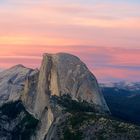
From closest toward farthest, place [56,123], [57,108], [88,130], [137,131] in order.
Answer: [137,131]
[88,130]
[56,123]
[57,108]

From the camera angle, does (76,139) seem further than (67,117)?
No

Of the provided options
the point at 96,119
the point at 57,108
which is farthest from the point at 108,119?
the point at 57,108

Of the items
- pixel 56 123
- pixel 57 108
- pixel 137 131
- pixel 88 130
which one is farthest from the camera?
pixel 57 108

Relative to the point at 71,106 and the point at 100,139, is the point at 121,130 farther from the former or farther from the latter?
the point at 71,106

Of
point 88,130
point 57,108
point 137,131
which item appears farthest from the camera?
point 57,108

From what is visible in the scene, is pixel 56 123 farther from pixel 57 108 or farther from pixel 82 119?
pixel 57 108

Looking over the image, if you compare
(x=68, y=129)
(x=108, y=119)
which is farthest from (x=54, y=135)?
(x=108, y=119)

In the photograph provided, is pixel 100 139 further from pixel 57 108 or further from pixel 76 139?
pixel 57 108

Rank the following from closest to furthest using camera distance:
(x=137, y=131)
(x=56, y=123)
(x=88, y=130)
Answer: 1. (x=137, y=131)
2. (x=88, y=130)
3. (x=56, y=123)

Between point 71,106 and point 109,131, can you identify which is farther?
point 71,106
